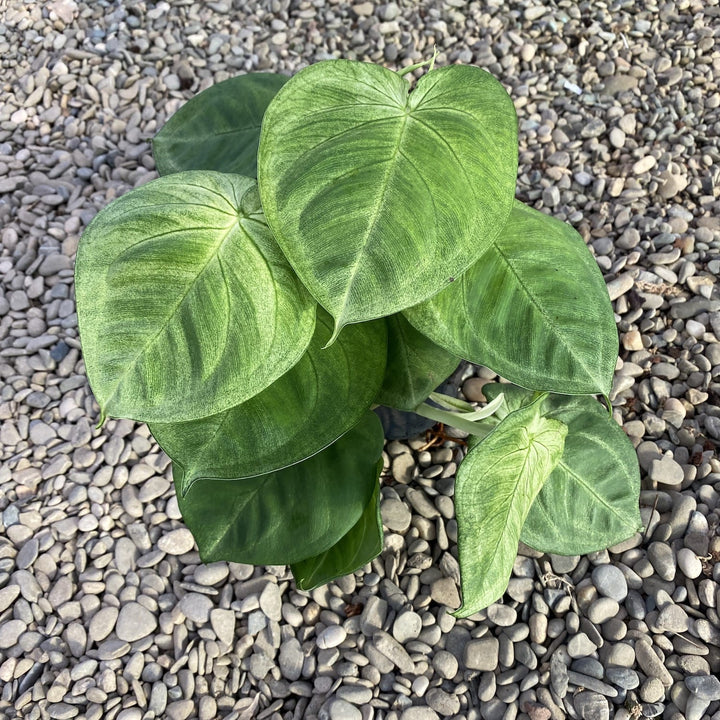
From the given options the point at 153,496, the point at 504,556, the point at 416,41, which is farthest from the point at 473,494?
the point at 416,41

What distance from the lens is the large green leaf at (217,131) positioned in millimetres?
1257

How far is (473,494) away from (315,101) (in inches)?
18.5

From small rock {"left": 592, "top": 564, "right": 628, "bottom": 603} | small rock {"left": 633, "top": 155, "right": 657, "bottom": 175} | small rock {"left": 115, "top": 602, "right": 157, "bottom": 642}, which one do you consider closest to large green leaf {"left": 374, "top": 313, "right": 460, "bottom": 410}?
small rock {"left": 592, "top": 564, "right": 628, "bottom": 603}

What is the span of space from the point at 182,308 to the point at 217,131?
54 centimetres

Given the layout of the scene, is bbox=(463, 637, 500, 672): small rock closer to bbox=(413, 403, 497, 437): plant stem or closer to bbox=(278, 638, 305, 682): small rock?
bbox=(278, 638, 305, 682): small rock

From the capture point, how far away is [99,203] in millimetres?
2049

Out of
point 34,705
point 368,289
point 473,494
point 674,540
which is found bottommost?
point 34,705

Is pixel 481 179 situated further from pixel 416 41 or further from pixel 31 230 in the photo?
pixel 416 41

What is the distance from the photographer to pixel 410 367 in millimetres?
1133

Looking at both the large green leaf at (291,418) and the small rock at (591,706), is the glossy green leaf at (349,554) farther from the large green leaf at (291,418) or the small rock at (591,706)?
the small rock at (591,706)

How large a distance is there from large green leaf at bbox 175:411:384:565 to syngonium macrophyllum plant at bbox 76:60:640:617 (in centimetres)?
16

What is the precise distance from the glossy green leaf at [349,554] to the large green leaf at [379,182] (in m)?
0.48

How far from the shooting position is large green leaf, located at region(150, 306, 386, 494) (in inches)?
37.6

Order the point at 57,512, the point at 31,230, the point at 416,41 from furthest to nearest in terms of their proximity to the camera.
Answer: the point at 416,41
the point at 31,230
the point at 57,512
